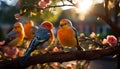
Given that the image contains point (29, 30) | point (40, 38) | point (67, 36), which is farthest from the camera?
point (29, 30)

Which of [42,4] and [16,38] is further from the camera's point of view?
[16,38]

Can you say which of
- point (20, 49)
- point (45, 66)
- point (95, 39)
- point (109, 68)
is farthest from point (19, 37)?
point (109, 68)

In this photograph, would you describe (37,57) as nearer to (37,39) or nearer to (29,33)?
(37,39)

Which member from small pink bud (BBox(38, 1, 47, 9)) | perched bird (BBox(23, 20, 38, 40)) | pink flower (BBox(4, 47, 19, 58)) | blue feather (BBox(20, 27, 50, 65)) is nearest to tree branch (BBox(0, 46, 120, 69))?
blue feather (BBox(20, 27, 50, 65))

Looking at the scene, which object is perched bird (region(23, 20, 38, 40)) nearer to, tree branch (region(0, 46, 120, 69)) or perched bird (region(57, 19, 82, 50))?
perched bird (region(57, 19, 82, 50))

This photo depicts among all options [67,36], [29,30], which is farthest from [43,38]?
[29,30]

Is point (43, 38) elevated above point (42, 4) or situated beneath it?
situated beneath

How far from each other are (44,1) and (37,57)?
0.67m

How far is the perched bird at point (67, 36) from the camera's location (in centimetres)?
376

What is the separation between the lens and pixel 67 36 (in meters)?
3.78

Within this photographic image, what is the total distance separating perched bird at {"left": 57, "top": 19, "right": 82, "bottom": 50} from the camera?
3756 mm

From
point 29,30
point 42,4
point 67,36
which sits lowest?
point 29,30

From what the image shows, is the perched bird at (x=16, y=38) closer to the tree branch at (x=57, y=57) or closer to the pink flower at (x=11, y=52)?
the pink flower at (x=11, y=52)

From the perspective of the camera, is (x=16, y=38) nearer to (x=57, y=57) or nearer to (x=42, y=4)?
(x=42, y=4)
